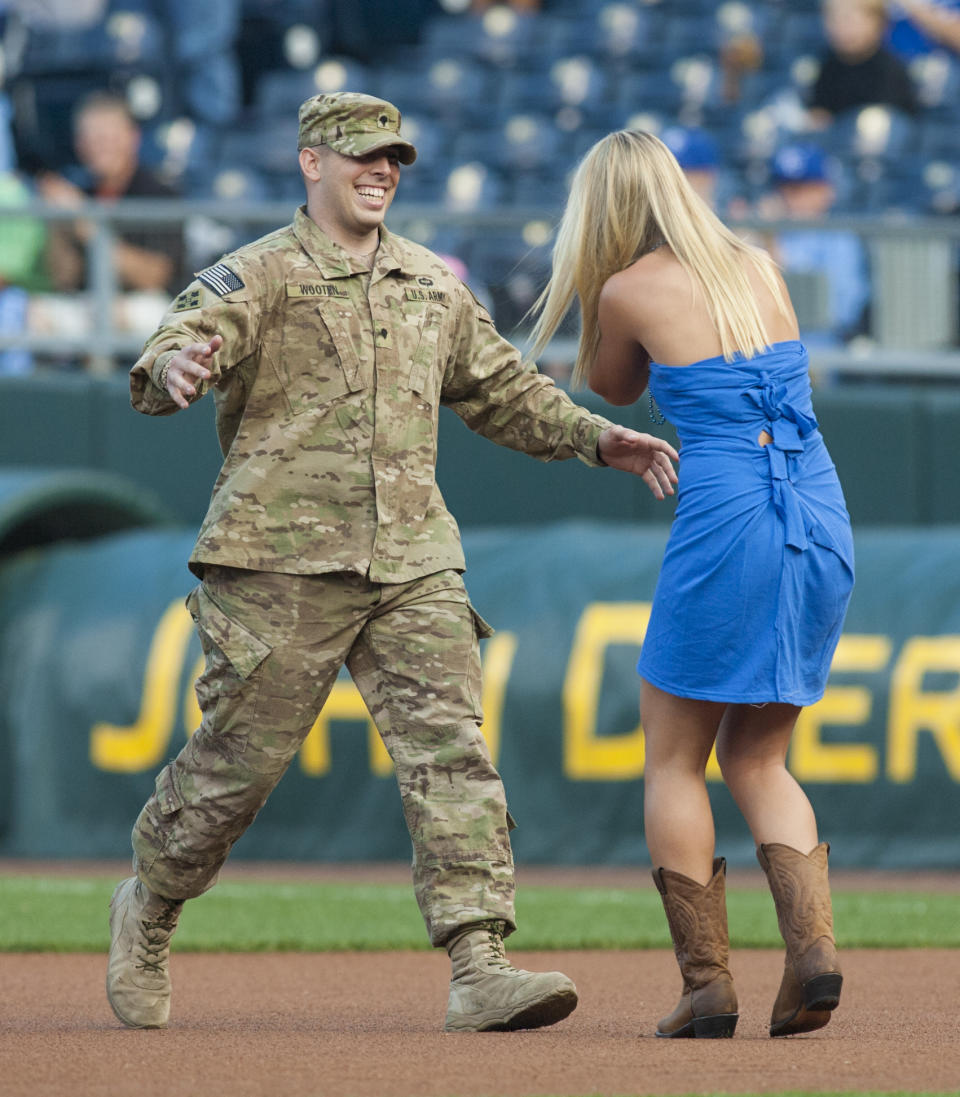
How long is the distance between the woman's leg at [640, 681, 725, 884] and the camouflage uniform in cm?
35

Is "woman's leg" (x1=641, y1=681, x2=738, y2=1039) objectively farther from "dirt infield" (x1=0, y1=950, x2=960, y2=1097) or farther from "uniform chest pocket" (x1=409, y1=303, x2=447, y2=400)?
"uniform chest pocket" (x1=409, y1=303, x2=447, y2=400)

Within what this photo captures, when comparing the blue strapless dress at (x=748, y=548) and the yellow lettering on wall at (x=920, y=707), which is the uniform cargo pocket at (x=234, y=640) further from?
the yellow lettering on wall at (x=920, y=707)

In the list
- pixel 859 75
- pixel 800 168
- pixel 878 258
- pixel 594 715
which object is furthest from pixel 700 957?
pixel 859 75

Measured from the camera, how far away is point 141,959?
187 inches

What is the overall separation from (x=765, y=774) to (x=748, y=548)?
0.53 metres

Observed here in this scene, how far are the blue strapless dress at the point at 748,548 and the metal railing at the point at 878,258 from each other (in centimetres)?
673

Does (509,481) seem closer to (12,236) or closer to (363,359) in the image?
(12,236)

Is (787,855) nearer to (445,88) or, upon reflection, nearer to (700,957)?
(700,957)

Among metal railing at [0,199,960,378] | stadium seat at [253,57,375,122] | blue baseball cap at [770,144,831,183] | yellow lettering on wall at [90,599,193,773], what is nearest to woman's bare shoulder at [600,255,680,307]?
yellow lettering on wall at [90,599,193,773]

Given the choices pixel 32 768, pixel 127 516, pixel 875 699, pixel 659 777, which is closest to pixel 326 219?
pixel 659 777

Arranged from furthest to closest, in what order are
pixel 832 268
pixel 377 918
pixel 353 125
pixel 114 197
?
pixel 114 197
pixel 832 268
pixel 377 918
pixel 353 125

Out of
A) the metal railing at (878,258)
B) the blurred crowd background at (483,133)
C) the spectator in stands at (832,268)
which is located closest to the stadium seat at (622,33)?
the blurred crowd background at (483,133)

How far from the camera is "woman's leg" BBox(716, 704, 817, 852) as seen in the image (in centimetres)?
444

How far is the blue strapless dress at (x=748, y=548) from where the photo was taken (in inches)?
171
